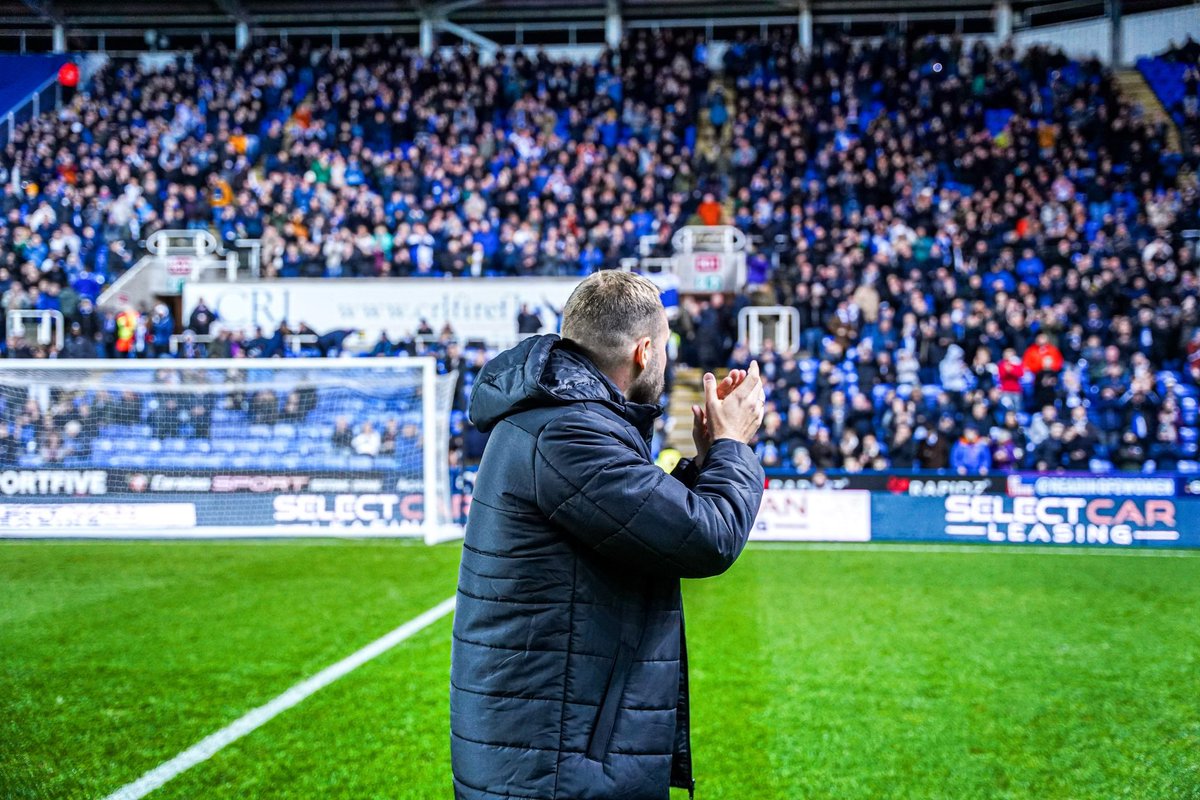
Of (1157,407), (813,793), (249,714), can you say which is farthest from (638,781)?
(1157,407)

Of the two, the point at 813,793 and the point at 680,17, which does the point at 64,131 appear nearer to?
the point at 680,17

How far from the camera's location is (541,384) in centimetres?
203

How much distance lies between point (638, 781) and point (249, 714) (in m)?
4.11

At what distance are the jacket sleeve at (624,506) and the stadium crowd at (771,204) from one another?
12.9 meters

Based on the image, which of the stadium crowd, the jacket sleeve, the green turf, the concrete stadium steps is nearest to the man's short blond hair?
the jacket sleeve

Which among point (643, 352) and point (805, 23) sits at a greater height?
point (805, 23)

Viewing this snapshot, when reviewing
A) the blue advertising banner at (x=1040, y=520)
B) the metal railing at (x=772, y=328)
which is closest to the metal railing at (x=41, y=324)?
the metal railing at (x=772, y=328)

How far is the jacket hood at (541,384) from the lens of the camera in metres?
2.04

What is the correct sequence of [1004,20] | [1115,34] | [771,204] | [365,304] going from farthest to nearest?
[1004,20]
[1115,34]
[771,204]
[365,304]

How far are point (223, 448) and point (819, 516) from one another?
27.2 ft

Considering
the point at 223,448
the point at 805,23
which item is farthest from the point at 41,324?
the point at 805,23

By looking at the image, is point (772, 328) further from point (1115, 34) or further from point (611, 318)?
point (611, 318)

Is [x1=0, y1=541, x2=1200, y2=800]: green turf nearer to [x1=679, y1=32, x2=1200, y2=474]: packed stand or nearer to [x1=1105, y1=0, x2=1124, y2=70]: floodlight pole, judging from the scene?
[x1=679, y1=32, x2=1200, y2=474]: packed stand

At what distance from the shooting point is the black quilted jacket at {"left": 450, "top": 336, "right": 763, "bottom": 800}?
1.98 m
